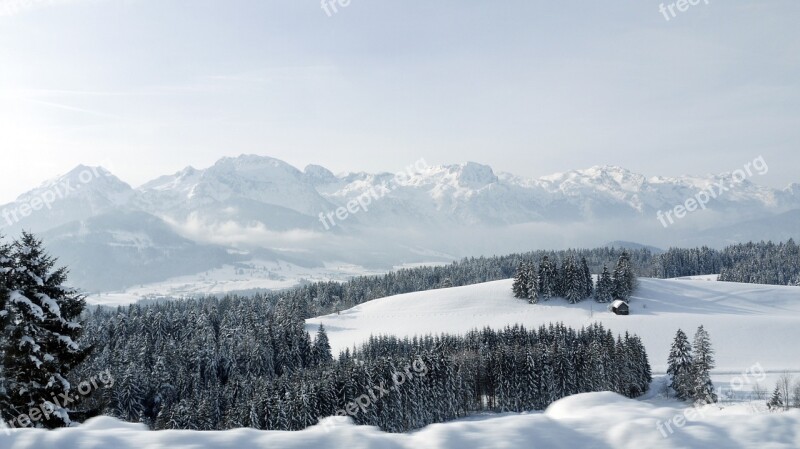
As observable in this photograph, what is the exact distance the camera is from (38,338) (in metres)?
15.4

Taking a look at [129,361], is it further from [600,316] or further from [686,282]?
[686,282]

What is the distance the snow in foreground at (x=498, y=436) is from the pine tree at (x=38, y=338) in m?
9.07

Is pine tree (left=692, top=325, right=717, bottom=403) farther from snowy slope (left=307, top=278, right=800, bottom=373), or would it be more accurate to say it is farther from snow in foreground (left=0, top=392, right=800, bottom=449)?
snow in foreground (left=0, top=392, right=800, bottom=449)

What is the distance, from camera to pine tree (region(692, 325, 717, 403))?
60.7 metres

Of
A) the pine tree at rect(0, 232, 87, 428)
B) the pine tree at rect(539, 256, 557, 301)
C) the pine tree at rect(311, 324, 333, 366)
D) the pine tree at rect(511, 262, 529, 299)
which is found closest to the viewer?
the pine tree at rect(0, 232, 87, 428)

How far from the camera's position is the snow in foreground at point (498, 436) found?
723 cm

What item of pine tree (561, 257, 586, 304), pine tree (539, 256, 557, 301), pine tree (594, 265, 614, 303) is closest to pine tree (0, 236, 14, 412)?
pine tree (561, 257, 586, 304)

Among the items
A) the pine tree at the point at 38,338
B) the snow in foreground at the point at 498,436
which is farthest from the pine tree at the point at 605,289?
the snow in foreground at the point at 498,436

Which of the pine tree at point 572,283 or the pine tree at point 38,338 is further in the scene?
the pine tree at point 572,283

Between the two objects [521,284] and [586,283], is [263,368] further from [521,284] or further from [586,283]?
[586,283]

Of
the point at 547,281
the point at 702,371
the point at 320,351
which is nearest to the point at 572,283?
the point at 547,281

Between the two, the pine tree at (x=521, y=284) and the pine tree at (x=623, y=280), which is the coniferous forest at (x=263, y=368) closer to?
the pine tree at (x=521, y=284)

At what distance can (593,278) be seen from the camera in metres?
133

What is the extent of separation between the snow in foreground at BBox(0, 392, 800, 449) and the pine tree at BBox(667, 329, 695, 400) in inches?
2648
